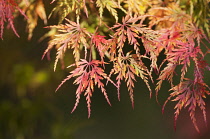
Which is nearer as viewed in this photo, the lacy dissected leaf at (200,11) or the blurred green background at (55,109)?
the lacy dissected leaf at (200,11)

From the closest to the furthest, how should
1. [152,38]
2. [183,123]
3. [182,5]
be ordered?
[152,38], [182,5], [183,123]

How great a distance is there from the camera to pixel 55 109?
7.63 feet

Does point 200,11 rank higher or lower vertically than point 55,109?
higher

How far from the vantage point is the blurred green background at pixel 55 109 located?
2165mm

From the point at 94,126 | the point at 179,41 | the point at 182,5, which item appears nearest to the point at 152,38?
the point at 179,41

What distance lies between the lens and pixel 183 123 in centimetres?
232

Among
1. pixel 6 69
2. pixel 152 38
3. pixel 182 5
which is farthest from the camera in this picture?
pixel 6 69

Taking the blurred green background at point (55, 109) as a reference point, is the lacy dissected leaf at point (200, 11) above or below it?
above

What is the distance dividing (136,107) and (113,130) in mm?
286

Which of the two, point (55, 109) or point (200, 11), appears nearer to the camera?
point (200, 11)

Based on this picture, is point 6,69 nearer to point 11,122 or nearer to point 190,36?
point 11,122

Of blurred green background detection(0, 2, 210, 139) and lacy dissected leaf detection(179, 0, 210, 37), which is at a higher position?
lacy dissected leaf detection(179, 0, 210, 37)

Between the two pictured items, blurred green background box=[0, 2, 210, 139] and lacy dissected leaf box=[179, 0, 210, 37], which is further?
blurred green background box=[0, 2, 210, 139]

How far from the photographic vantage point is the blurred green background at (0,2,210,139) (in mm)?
2165
